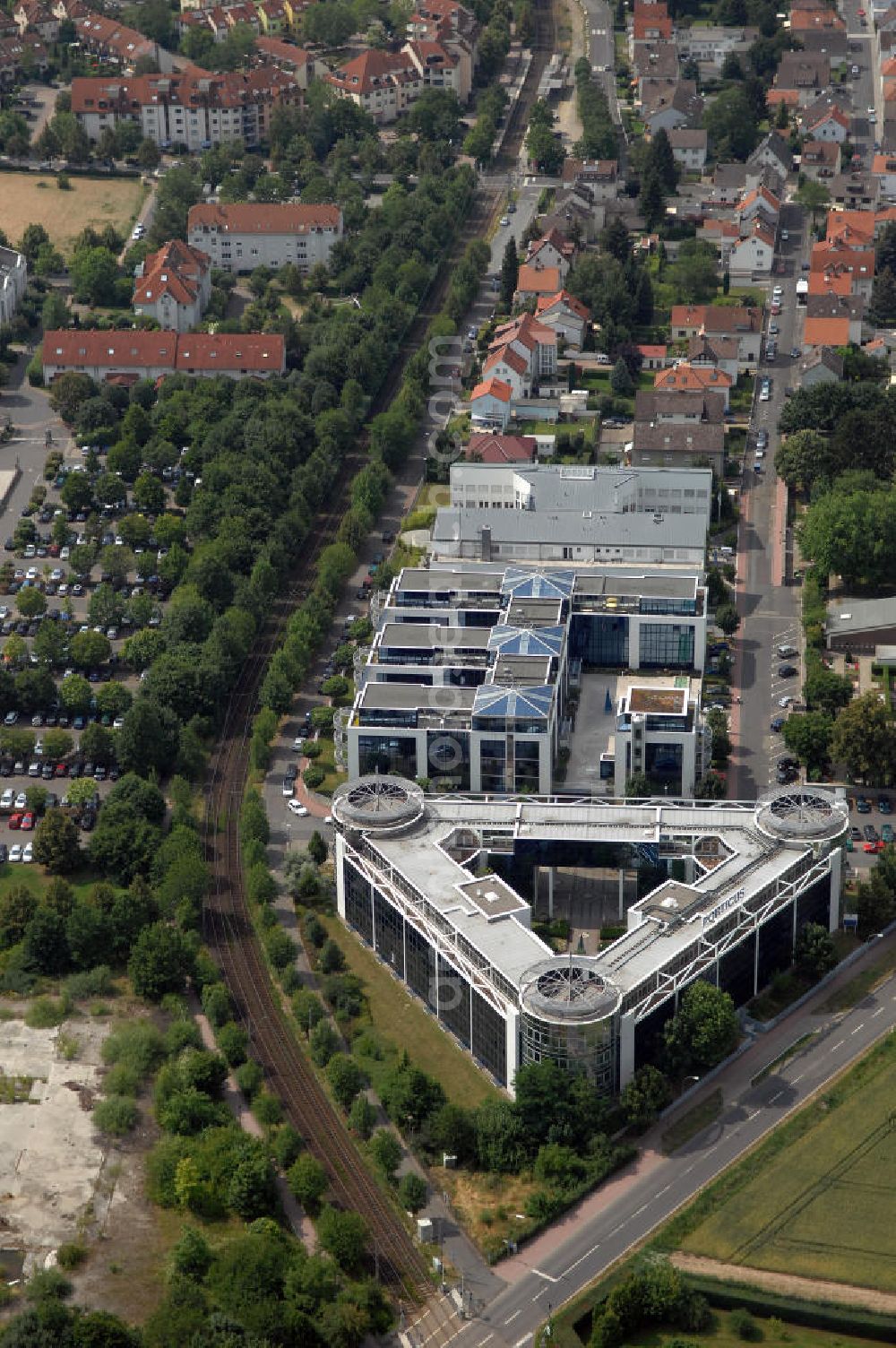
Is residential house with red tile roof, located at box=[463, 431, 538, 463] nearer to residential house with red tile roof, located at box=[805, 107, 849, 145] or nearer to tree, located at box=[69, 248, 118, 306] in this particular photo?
tree, located at box=[69, 248, 118, 306]

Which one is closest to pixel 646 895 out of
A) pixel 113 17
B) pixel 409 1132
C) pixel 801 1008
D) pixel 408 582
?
pixel 801 1008

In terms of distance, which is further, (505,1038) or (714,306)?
(714,306)

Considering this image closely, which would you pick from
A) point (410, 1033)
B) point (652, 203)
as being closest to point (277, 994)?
point (410, 1033)

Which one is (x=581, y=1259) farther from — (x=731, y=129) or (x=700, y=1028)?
(x=731, y=129)

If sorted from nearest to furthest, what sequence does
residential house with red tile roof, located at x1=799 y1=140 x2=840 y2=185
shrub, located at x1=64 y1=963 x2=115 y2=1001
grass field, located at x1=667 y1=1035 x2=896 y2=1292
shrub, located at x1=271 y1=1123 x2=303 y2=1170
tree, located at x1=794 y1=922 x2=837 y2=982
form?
1. grass field, located at x1=667 y1=1035 x2=896 y2=1292
2. shrub, located at x1=271 y1=1123 x2=303 y2=1170
3. tree, located at x1=794 y1=922 x2=837 y2=982
4. shrub, located at x1=64 y1=963 x2=115 y2=1001
5. residential house with red tile roof, located at x1=799 y1=140 x2=840 y2=185

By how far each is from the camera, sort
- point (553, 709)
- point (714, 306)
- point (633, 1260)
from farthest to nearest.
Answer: point (714, 306) < point (553, 709) < point (633, 1260)

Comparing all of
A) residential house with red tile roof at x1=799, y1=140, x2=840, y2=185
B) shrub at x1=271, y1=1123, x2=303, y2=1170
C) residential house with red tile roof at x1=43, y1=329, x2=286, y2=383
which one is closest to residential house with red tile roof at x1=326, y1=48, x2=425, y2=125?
residential house with red tile roof at x1=799, y1=140, x2=840, y2=185

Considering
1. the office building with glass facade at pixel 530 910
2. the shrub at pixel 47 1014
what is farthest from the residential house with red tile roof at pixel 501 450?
the shrub at pixel 47 1014

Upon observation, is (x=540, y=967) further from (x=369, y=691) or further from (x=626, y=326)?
(x=626, y=326)
